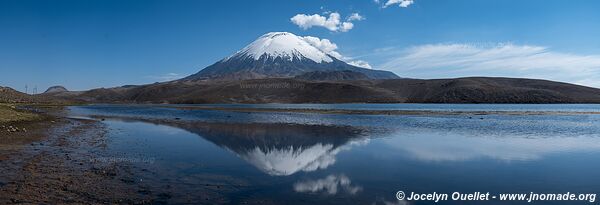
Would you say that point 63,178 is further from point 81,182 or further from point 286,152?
point 286,152

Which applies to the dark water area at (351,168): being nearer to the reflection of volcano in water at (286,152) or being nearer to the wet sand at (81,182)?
the reflection of volcano in water at (286,152)

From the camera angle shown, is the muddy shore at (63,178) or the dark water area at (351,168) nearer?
the muddy shore at (63,178)

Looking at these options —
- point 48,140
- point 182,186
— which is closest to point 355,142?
point 182,186

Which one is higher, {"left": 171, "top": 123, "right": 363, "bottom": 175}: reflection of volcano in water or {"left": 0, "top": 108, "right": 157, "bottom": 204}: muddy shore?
{"left": 0, "top": 108, "right": 157, "bottom": 204}: muddy shore

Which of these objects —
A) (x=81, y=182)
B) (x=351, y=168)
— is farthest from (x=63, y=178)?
(x=351, y=168)

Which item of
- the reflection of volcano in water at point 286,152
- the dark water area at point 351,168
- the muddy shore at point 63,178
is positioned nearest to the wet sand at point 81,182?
the muddy shore at point 63,178

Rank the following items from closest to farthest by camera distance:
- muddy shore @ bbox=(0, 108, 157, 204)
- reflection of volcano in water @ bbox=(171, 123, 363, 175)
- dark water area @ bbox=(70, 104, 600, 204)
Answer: muddy shore @ bbox=(0, 108, 157, 204)
dark water area @ bbox=(70, 104, 600, 204)
reflection of volcano in water @ bbox=(171, 123, 363, 175)

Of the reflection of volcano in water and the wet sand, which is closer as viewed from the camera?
the wet sand

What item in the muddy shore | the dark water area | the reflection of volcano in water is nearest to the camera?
the muddy shore

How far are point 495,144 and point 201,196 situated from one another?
83.7ft

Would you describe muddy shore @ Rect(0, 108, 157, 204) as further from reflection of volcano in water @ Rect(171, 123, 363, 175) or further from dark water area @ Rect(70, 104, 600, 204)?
reflection of volcano in water @ Rect(171, 123, 363, 175)

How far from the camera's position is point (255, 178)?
17484 millimetres

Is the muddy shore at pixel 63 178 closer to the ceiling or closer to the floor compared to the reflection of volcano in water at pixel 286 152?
closer to the ceiling

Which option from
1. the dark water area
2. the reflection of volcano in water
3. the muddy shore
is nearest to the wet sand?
the muddy shore
